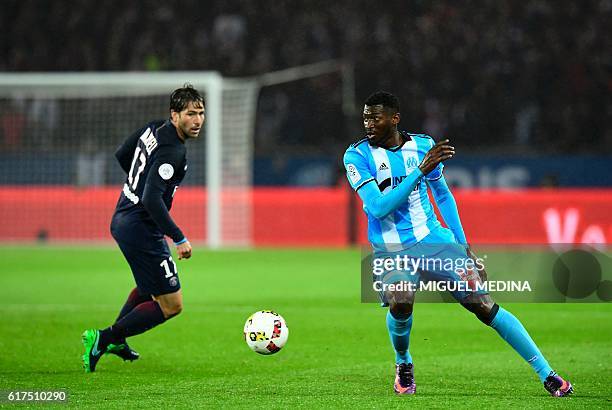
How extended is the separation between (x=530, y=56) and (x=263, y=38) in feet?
18.1

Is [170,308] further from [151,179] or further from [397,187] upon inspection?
[397,187]

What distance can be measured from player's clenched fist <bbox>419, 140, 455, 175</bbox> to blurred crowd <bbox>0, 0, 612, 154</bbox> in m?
13.6

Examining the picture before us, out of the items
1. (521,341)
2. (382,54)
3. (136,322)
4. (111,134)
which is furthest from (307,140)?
(521,341)

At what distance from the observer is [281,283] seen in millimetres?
13242

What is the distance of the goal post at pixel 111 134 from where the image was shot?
1823 centimetres

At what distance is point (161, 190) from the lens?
6691 mm

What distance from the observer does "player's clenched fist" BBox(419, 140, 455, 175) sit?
5.80 meters

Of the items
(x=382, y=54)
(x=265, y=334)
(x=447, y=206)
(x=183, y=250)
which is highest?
(x=382, y=54)

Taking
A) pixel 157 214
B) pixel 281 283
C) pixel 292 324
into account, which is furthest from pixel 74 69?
pixel 157 214

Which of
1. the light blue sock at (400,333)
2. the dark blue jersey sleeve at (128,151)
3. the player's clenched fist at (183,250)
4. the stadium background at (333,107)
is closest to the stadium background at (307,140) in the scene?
the stadium background at (333,107)

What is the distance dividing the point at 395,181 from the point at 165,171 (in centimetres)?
149

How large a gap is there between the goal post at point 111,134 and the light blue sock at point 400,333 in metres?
12.0

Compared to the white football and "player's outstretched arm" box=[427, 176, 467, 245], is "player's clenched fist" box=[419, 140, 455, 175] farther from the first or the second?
the white football

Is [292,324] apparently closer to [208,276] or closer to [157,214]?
[157,214]
